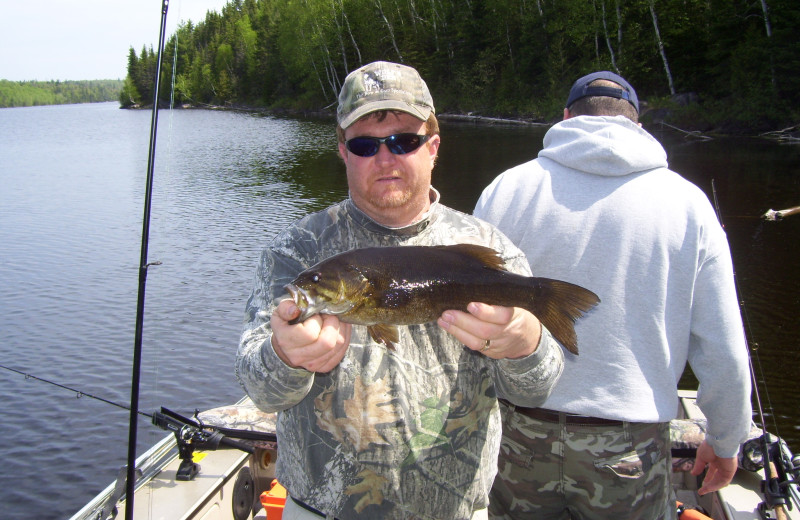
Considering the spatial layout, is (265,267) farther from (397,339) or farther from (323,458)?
(323,458)

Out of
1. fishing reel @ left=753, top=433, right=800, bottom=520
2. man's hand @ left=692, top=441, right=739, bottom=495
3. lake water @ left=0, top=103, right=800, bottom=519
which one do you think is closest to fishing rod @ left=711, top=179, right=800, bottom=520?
fishing reel @ left=753, top=433, right=800, bottom=520

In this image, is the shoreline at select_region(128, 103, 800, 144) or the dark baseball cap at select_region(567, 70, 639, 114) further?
the shoreline at select_region(128, 103, 800, 144)

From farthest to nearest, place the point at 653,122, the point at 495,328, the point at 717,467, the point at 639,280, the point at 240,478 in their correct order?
the point at 653,122 < the point at 240,478 < the point at 717,467 < the point at 639,280 < the point at 495,328

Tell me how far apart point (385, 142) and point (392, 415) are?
1157mm

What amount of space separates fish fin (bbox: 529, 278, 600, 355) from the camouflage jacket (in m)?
0.07

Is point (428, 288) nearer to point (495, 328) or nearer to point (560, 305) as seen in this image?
point (495, 328)

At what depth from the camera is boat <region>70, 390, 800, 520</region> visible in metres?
3.90

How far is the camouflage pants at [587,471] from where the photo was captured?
2.95 metres

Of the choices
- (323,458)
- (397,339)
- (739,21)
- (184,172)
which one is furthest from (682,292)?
(739,21)

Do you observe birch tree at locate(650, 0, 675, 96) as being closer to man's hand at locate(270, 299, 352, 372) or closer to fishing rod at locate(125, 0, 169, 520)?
fishing rod at locate(125, 0, 169, 520)

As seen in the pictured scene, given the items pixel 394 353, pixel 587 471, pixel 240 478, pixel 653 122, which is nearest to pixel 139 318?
pixel 240 478

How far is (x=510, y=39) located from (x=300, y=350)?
5783 centimetres

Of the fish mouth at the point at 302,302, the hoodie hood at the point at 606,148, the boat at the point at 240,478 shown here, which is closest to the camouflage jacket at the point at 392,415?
the fish mouth at the point at 302,302

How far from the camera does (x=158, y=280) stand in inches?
619
